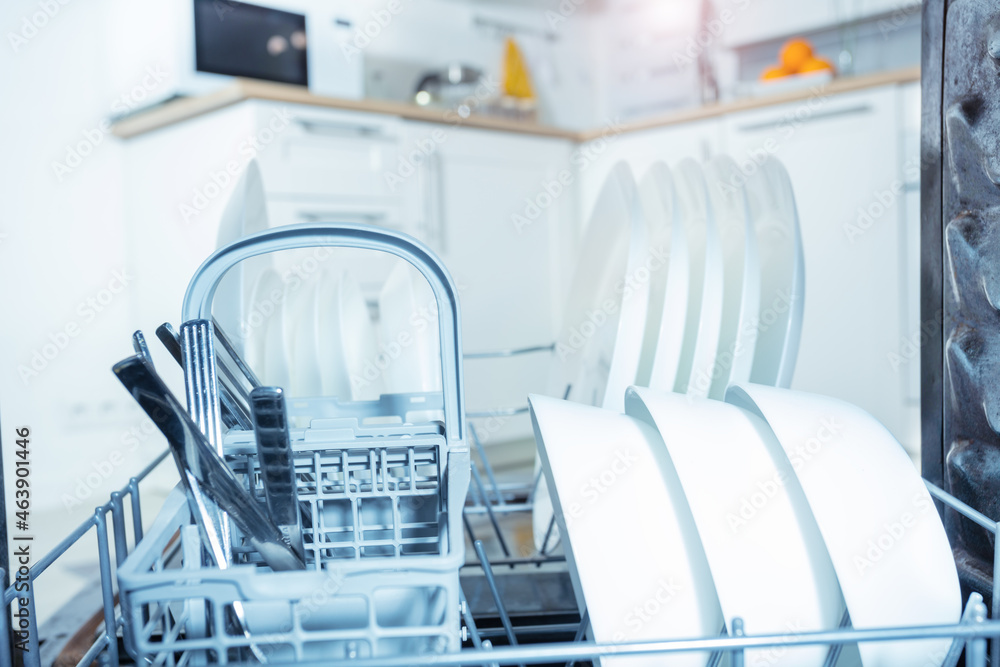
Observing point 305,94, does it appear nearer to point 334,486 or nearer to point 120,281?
point 120,281

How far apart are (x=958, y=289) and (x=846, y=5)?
2163mm

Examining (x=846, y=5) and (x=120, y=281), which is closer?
(x=120, y=281)

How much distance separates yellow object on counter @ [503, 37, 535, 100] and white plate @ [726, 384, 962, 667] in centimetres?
211

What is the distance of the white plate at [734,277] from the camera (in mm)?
545

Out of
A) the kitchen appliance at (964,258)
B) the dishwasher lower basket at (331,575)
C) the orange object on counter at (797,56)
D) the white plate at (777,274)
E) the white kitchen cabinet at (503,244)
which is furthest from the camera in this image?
the orange object on counter at (797,56)

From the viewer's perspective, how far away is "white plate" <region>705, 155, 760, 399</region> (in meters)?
0.55

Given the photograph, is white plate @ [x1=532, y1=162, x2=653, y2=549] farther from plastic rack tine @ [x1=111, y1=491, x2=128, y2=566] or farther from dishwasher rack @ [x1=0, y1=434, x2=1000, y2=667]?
plastic rack tine @ [x1=111, y1=491, x2=128, y2=566]

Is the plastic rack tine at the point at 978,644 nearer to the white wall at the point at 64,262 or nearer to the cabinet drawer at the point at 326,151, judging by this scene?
the cabinet drawer at the point at 326,151

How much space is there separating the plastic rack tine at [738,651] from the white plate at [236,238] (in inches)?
14.3

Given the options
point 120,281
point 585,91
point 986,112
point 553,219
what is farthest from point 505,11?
point 986,112

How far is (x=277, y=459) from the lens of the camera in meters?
0.32

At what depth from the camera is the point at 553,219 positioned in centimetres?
212

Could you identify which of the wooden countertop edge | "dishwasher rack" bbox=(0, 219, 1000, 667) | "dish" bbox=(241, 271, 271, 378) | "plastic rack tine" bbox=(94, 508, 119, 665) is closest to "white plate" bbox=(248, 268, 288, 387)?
"dish" bbox=(241, 271, 271, 378)

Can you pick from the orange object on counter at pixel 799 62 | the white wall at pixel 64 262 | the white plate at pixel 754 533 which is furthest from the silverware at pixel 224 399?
the orange object on counter at pixel 799 62
